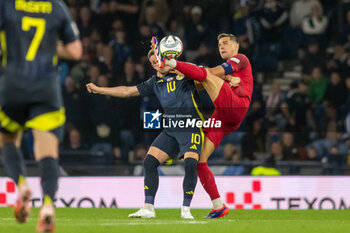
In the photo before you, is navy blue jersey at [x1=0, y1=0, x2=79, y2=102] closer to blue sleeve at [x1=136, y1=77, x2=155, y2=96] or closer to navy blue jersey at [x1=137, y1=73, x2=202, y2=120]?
navy blue jersey at [x1=137, y1=73, x2=202, y2=120]

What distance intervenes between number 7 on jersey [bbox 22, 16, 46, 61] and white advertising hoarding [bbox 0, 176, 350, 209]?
6.78m

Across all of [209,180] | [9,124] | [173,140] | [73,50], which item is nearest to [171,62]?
[173,140]

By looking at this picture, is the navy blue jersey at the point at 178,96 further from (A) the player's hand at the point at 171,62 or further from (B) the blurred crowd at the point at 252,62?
(B) the blurred crowd at the point at 252,62

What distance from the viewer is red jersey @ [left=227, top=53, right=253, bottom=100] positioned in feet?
27.7

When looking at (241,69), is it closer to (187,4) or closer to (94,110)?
(94,110)

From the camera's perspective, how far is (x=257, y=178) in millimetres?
11648

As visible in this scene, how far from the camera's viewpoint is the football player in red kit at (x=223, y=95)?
828 cm

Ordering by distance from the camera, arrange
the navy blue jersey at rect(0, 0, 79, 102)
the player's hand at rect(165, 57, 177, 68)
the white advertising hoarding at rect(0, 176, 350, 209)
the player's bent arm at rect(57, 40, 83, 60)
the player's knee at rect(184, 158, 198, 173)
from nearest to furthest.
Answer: the navy blue jersey at rect(0, 0, 79, 102)
the player's bent arm at rect(57, 40, 83, 60)
the player's hand at rect(165, 57, 177, 68)
the player's knee at rect(184, 158, 198, 173)
the white advertising hoarding at rect(0, 176, 350, 209)

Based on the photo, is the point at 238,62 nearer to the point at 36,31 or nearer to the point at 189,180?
the point at 189,180

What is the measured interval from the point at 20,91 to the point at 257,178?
7.03 m

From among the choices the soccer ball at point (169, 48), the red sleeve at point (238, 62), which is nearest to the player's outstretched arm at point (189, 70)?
the soccer ball at point (169, 48)

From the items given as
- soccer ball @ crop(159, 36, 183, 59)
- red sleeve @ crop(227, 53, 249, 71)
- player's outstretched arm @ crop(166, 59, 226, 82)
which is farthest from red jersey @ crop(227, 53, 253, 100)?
soccer ball @ crop(159, 36, 183, 59)

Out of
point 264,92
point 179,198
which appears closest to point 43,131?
point 179,198

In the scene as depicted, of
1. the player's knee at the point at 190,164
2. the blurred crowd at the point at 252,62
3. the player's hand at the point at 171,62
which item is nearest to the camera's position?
the player's hand at the point at 171,62
